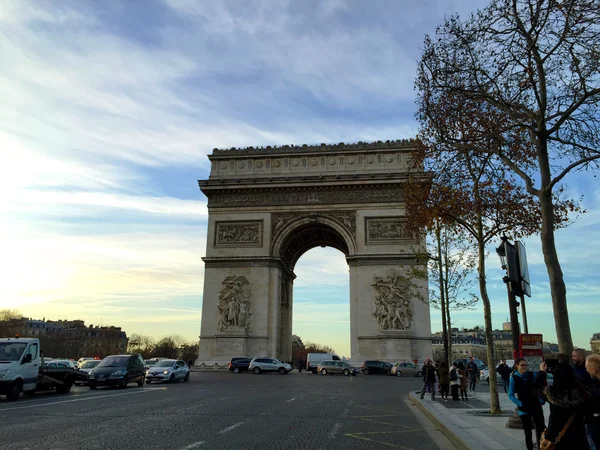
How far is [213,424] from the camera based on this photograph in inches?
364

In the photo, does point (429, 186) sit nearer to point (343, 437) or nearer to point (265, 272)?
point (343, 437)

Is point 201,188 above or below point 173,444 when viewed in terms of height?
above

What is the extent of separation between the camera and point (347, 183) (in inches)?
1395

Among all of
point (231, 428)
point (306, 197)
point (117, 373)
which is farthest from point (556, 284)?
point (306, 197)

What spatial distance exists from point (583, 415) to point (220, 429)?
19.7 ft

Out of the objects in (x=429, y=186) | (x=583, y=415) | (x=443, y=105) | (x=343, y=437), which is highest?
(x=443, y=105)

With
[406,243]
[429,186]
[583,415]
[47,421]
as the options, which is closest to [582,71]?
[429,186]

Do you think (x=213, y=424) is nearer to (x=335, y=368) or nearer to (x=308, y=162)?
(x=335, y=368)

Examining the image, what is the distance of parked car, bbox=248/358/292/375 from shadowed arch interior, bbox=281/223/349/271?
818 centimetres

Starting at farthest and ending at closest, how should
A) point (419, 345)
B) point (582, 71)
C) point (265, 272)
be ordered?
point (265, 272), point (419, 345), point (582, 71)

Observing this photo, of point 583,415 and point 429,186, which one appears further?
point 429,186

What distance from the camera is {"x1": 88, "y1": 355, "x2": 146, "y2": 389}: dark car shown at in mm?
18516

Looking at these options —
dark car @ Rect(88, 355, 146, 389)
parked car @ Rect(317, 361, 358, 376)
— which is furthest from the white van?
dark car @ Rect(88, 355, 146, 389)

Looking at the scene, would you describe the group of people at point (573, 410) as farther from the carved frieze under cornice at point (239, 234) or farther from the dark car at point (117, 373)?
the carved frieze under cornice at point (239, 234)
